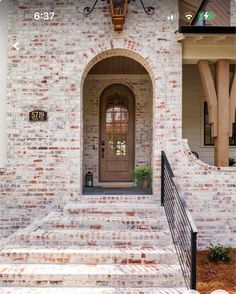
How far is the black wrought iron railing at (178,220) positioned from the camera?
441cm

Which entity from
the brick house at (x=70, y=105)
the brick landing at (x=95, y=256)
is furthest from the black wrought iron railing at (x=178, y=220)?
the brick house at (x=70, y=105)

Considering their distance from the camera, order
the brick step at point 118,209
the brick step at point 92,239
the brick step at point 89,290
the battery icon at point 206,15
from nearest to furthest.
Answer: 1. the brick step at point 89,290
2. the brick step at point 92,239
3. the brick step at point 118,209
4. the battery icon at point 206,15

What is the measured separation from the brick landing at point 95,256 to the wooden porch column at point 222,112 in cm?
191

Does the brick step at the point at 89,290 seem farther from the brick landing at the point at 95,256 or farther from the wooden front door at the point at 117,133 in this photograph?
the wooden front door at the point at 117,133

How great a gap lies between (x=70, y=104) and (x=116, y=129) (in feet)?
7.88

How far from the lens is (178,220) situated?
566 cm

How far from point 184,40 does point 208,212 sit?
3565mm

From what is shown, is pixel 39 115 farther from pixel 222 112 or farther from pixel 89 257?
pixel 222 112

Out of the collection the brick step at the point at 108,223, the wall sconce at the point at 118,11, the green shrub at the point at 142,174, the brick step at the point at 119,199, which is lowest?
the brick step at the point at 108,223

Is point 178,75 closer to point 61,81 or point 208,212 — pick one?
point 61,81

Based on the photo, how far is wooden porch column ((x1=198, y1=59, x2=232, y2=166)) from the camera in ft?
22.8

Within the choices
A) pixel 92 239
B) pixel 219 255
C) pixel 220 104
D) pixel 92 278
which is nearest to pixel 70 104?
pixel 92 239

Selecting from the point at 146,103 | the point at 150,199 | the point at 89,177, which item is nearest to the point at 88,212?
the point at 150,199

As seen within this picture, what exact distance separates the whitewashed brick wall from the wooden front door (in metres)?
2.14
